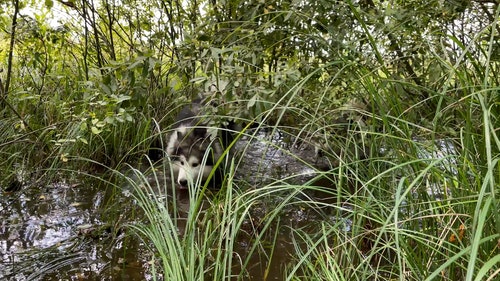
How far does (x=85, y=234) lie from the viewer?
2635 millimetres

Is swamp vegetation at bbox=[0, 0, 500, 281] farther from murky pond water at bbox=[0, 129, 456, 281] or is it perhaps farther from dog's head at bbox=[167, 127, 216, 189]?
dog's head at bbox=[167, 127, 216, 189]

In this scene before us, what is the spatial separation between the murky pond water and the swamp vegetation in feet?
0.04

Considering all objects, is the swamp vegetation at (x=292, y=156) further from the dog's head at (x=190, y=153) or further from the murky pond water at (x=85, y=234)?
the dog's head at (x=190, y=153)

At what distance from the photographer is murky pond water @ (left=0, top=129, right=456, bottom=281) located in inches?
91.9

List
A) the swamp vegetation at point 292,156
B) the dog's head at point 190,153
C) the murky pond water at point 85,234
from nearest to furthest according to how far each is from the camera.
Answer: the swamp vegetation at point 292,156, the murky pond water at point 85,234, the dog's head at point 190,153

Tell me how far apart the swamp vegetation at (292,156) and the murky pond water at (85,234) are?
11mm

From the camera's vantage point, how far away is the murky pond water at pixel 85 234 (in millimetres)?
2334

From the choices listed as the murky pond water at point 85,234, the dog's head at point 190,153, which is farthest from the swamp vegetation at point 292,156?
the dog's head at point 190,153

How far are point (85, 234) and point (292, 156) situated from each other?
1.27m

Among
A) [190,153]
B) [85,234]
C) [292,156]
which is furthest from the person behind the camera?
[190,153]

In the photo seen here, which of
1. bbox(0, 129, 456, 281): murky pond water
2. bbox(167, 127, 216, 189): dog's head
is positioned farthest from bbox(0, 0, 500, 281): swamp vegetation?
bbox(167, 127, 216, 189): dog's head

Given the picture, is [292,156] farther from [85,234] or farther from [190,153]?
[190,153]

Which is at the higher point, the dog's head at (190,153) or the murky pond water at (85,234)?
the dog's head at (190,153)

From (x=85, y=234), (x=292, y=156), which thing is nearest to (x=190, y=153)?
(x=85, y=234)
